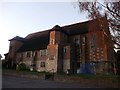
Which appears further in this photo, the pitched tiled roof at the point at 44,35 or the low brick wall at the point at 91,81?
the pitched tiled roof at the point at 44,35

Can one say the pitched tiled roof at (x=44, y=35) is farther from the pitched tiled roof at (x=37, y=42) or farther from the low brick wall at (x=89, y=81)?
the low brick wall at (x=89, y=81)

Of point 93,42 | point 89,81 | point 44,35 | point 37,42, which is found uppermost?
point 44,35

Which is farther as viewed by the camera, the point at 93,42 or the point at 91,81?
the point at 93,42

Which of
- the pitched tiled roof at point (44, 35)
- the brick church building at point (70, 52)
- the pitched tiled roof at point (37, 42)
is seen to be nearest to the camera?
the brick church building at point (70, 52)

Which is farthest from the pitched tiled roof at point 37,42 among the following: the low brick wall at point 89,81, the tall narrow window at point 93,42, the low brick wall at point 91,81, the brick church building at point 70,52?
the low brick wall at point 91,81

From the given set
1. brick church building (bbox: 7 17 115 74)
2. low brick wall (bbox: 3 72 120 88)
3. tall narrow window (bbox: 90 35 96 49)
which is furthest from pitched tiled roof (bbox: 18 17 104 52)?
low brick wall (bbox: 3 72 120 88)

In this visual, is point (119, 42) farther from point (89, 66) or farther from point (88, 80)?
point (89, 66)

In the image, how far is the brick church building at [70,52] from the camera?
150 ft

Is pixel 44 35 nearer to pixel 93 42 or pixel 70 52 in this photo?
pixel 70 52

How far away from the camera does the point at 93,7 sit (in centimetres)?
2811

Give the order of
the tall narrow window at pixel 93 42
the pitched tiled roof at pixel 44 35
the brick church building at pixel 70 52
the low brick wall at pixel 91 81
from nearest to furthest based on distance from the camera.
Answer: the low brick wall at pixel 91 81 → the brick church building at pixel 70 52 → the tall narrow window at pixel 93 42 → the pitched tiled roof at pixel 44 35

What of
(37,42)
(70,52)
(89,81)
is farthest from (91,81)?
(37,42)

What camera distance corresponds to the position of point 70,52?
162ft

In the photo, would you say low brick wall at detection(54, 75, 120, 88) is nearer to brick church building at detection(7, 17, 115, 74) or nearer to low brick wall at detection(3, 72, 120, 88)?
low brick wall at detection(3, 72, 120, 88)
